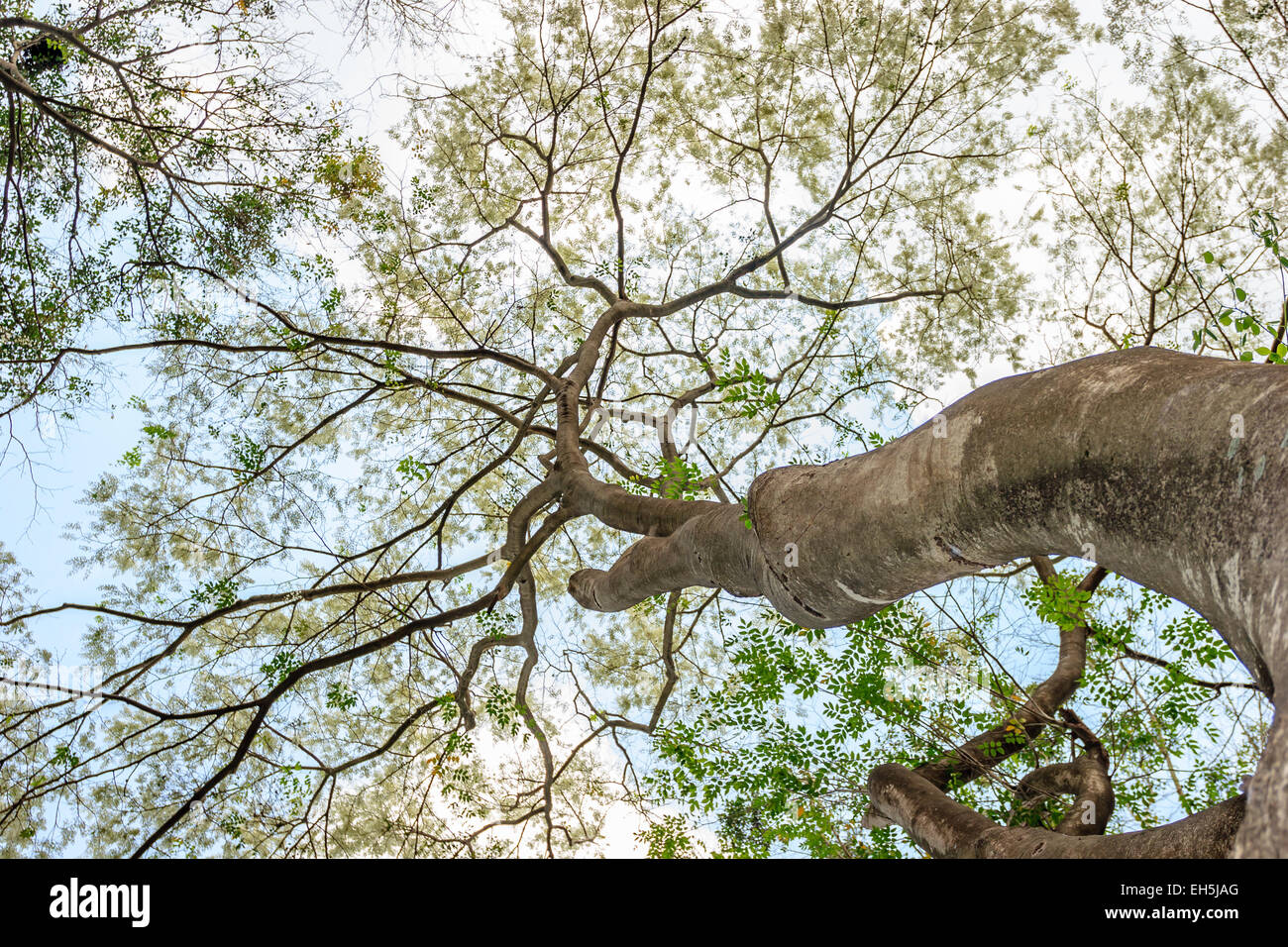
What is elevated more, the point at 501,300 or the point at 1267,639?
the point at 501,300

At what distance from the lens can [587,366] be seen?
6113 millimetres

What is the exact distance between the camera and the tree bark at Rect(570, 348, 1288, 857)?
131 centimetres

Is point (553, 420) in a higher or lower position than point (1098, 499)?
higher

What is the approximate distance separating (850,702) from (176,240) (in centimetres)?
675

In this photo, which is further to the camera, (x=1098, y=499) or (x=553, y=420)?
(x=553, y=420)

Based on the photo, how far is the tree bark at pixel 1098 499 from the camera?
1.31 meters

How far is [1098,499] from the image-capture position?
5.54 feet

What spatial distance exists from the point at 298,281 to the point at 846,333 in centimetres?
565
